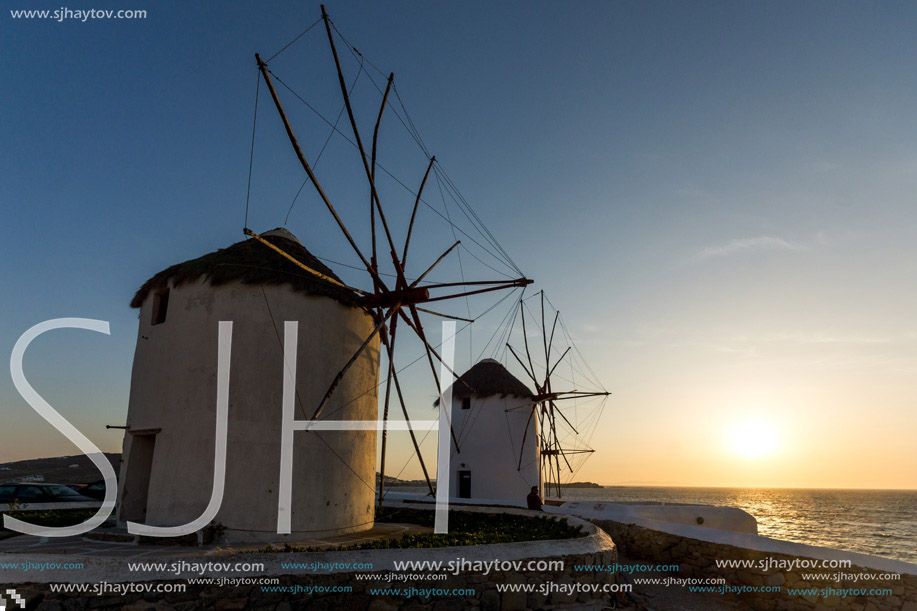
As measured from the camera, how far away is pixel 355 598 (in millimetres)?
6090

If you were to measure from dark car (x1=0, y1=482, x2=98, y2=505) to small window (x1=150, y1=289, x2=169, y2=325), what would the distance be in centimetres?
614

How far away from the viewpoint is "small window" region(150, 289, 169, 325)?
11.0m

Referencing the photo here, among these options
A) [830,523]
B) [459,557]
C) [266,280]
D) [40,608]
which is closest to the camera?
[40,608]

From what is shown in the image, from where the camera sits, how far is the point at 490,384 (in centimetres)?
2356

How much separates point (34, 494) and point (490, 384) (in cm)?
1559

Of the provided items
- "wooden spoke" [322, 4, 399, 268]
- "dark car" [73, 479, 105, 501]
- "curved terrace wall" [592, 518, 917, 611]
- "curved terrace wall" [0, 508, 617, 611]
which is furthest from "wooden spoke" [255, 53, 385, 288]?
"dark car" [73, 479, 105, 501]

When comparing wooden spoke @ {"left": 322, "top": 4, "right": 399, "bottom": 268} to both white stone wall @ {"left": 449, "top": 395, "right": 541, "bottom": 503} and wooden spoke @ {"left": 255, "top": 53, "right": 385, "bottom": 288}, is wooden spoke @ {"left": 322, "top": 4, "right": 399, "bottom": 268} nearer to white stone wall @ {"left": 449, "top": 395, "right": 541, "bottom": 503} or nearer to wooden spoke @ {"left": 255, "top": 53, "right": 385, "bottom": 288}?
wooden spoke @ {"left": 255, "top": 53, "right": 385, "bottom": 288}

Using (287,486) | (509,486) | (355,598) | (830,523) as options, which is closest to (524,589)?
(355,598)

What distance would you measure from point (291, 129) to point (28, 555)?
244 inches

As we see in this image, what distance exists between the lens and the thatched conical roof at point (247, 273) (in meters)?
10.1

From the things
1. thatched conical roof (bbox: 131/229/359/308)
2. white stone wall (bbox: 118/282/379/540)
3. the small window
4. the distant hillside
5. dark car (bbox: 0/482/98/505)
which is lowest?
the distant hillside

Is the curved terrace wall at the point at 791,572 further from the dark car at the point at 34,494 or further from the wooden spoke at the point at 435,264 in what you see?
the dark car at the point at 34,494

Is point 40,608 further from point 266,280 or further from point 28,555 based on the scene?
point 266,280

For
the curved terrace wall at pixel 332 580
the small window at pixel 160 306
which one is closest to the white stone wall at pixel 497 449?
the small window at pixel 160 306
